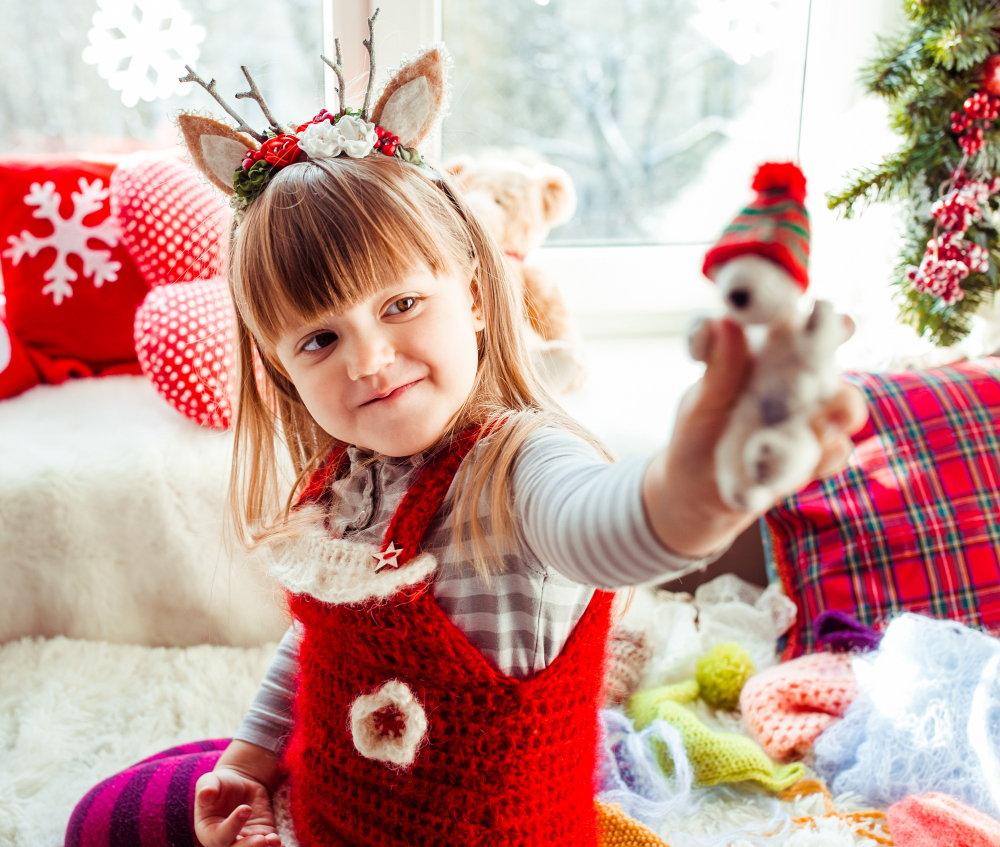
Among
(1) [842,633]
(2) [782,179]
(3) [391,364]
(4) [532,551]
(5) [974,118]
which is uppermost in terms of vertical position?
(5) [974,118]

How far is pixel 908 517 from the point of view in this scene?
2.97 ft

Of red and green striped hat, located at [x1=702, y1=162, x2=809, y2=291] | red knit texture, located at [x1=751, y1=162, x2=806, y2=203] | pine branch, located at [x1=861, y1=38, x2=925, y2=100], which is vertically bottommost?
red and green striped hat, located at [x1=702, y1=162, x2=809, y2=291]

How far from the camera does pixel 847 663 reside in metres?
0.84

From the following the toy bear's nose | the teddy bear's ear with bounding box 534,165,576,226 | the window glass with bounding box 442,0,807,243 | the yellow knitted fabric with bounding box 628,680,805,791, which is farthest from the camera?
the window glass with bounding box 442,0,807,243

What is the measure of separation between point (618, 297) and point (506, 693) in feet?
3.35

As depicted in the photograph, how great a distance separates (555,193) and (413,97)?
1.95 feet

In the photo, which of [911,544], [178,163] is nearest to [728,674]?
[911,544]

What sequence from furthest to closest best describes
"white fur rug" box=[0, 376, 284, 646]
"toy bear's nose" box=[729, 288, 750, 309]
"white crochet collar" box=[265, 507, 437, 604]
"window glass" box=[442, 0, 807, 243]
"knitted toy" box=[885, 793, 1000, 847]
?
1. "window glass" box=[442, 0, 807, 243]
2. "white fur rug" box=[0, 376, 284, 646]
3. "knitted toy" box=[885, 793, 1000, 847]
4. "white crochet collar" box=[265, 507, 437, 604]
5. "toy bear's nose" box=[729, 288, 750, 309]

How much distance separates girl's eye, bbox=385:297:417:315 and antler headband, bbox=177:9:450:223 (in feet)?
0.37

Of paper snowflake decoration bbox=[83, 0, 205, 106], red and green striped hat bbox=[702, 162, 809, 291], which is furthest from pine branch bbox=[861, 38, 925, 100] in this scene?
paper snowflake decoration bbox=[83, 0, 205, 106]

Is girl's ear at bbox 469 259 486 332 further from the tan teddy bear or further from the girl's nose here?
the tan teddy bear

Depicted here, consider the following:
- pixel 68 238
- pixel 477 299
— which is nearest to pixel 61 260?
pixel 68 238

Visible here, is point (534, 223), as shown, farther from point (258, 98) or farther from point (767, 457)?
point (767, 457)

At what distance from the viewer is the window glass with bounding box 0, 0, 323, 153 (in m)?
1.21
